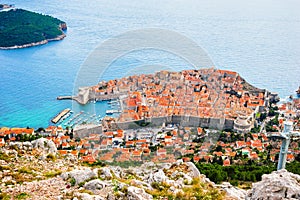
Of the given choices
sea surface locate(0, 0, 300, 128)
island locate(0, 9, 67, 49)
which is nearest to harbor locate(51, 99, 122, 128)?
sea surface locate(0, 0, 300, 128)

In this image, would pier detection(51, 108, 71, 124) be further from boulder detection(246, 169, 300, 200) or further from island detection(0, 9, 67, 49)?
island detection(0, 9, 67, 49)

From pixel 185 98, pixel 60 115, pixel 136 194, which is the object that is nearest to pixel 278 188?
pixel 136 194

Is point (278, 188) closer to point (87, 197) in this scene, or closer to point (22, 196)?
point (87, 197)

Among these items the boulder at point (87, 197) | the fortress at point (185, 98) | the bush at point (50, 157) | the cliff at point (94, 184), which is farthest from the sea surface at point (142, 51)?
the boulder at point (87, 197)

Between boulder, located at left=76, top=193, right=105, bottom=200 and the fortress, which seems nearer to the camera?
boulder, located at left=76, top=193, right=105, bottom=200

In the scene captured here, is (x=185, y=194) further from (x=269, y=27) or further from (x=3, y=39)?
(x=269, y=27)

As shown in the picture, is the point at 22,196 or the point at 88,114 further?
the point at 88,114
